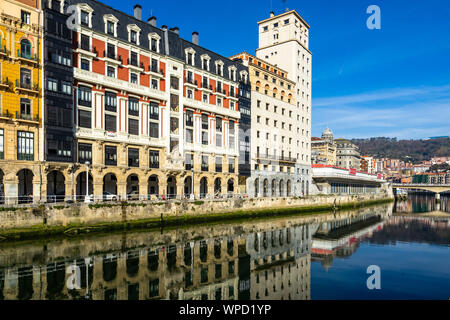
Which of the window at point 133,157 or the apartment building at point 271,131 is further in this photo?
the apartment building at point 271,131

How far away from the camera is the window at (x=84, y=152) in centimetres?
4300

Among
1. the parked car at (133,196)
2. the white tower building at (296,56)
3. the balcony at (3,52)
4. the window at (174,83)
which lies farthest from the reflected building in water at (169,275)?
the white tower building at (296,56)

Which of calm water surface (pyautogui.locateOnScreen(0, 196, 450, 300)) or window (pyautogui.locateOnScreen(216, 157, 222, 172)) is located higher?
window (pyautogui.locateOnScreen(216, 157, 222, 172))

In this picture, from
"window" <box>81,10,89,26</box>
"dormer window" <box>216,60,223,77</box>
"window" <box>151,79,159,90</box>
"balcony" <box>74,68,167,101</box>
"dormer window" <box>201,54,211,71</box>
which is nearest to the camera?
"balcony" <box>74,68,167,101</box>

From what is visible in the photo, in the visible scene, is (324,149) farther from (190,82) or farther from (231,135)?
(190,82)

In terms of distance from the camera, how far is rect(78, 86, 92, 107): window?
43938 millimetres

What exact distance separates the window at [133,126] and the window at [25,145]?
13747 millimetres

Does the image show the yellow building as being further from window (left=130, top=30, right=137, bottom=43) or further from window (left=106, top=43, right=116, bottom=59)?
window (left=130, top=30, right=137, bottom=43)

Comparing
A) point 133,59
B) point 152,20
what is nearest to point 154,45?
point 133,59

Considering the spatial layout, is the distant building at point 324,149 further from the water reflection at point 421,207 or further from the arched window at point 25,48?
the arched window at point 25,48

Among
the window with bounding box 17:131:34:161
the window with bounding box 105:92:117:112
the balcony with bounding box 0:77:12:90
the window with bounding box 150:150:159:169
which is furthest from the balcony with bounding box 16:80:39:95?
the window with bounding box 150:150:159:169

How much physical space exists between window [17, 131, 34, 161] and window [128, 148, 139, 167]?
13.2 meters

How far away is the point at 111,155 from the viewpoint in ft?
152

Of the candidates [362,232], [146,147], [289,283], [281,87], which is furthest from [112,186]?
[281,87]
